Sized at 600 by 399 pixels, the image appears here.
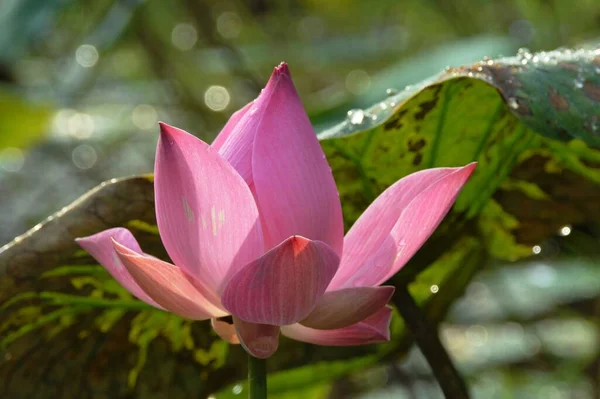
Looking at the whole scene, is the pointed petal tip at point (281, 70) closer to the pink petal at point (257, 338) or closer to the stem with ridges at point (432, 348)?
the pink petal at point (257, 338)

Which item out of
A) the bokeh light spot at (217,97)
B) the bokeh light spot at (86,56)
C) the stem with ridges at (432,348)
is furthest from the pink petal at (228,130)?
the bokeh light spot at (217,97)

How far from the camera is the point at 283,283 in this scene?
38 cm

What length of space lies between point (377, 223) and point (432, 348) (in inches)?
8.8

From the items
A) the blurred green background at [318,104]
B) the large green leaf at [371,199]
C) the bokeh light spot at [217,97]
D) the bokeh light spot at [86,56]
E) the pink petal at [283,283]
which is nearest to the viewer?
the pink petal at [283,283]

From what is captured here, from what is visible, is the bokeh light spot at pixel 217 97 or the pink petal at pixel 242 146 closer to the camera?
the pink petal at pixel 242 146

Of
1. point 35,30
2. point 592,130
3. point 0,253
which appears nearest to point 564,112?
point 592,130

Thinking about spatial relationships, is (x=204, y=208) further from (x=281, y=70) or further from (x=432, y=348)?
(x=432, y=348)

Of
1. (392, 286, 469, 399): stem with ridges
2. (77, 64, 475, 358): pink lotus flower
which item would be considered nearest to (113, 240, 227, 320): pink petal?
(77, 64, 475, 358): pink lotus flower

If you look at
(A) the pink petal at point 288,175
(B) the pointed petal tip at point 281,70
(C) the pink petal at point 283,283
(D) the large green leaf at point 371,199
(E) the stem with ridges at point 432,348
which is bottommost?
(E) the stem with ridges at point 432,348

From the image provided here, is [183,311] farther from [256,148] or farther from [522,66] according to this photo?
[522,66]

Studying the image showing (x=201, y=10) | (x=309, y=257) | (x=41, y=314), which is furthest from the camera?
A: (x=201, y=10)

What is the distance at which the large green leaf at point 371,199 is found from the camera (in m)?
0.55

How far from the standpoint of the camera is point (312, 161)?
16.2 inches

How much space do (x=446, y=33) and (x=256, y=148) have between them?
184cm
